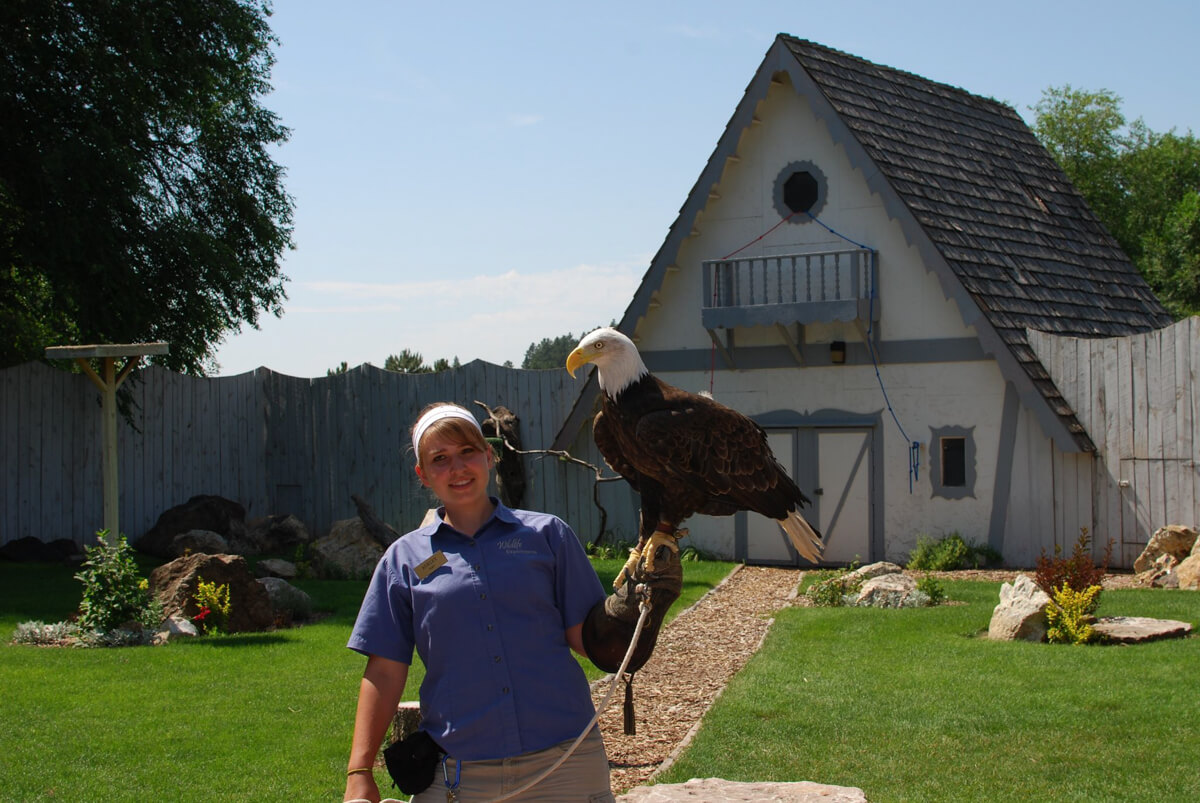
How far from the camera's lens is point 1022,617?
9031mm

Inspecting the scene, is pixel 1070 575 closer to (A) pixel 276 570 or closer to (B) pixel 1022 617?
(B) pixel 1022 617

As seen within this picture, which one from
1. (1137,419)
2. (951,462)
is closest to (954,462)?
(951,462)

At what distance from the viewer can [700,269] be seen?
15.8 metres

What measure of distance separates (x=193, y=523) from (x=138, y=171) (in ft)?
17.0

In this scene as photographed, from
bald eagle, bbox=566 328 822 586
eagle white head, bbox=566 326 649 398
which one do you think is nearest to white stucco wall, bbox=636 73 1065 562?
bald eagle, bbox=566 328 822 586

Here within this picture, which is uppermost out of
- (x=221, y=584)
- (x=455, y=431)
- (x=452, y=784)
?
(x=455, y=431)

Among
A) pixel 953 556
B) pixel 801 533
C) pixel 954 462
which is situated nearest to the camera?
pixel 801 533

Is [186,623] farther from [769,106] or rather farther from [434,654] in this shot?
[769,106]

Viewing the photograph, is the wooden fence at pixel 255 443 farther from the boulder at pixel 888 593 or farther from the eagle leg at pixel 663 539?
the eagle leg at pixel 663 539

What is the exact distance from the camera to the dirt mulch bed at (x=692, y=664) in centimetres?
664

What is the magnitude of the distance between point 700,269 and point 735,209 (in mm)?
951

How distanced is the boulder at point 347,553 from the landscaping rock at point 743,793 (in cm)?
923

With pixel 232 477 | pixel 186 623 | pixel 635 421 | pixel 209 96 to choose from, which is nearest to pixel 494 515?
pixel 635 421

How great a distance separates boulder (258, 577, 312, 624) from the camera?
1081cm
